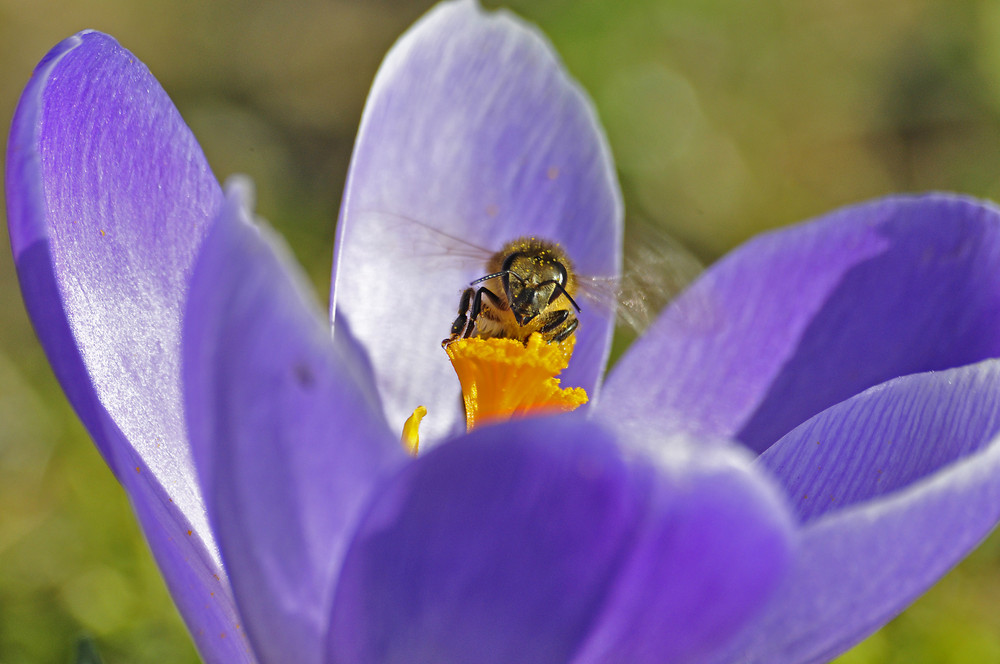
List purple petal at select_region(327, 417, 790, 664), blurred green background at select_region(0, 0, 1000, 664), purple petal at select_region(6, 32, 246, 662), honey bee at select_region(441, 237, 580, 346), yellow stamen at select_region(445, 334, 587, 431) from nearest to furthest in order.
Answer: purple petal at select_region(327, 417, 790, 664), purple petal at select_region(6, 32, 246, 662), yellow stamen at select_region(445, 334, 587, 431), honey bee at select_region(441, 237, 580, 346), blurred green background at select_region(0, 0, 1000, 664)

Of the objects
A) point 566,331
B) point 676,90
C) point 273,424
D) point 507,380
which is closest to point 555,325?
point 566,331

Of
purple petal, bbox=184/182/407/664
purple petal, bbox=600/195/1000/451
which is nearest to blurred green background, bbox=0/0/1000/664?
purple petal, bbox=600/195/1000/451

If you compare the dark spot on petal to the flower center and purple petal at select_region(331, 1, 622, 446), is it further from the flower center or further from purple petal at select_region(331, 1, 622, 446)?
purple petal at select_region(331, 1, 622, 446)

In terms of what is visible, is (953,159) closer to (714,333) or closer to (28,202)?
(714,333)

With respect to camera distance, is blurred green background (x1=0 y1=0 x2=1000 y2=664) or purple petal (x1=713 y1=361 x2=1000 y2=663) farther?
blurred green background (x1=0 y1=0 x2=1000 y2=664)

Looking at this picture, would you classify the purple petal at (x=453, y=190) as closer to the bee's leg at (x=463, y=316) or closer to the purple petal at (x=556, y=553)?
the bee's leg at (x=463, y=316)

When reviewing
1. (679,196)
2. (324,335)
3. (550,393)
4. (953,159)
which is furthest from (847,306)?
(953,159)
